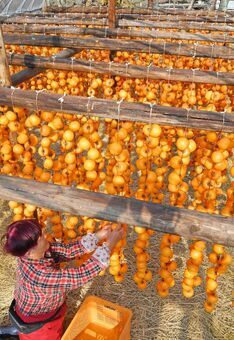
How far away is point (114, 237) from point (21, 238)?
935 mm

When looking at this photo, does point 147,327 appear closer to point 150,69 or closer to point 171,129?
point 171,129

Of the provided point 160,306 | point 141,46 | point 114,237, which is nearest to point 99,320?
point 160,306

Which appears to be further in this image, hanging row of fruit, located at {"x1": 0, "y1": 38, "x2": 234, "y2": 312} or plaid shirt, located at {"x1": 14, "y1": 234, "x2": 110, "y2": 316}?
hanging row of fruit, located at {"x1": 0, "y1": 38, "x2": 234, "y2": 312}

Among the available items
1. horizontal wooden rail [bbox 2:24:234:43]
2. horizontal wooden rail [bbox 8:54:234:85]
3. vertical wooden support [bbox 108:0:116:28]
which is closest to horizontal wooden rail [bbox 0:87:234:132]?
horizontal wooden rail [bbox 8:54:234:85]

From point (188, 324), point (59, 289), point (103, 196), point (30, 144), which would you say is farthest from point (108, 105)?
point (188, 324)

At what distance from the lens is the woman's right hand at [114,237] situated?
3257 millimetres

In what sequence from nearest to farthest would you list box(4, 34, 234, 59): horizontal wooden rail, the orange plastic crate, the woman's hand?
the woman's hand → the orange plastic crate → box(4, 34, 234, 59): horizontal wooden rail

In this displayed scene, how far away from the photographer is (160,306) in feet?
15.3

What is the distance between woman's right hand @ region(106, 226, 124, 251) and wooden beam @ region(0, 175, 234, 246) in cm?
85

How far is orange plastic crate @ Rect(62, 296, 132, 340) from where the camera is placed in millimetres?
4027

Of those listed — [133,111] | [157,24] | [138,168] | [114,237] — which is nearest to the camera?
[133,111]

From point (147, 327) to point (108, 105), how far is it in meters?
3.15

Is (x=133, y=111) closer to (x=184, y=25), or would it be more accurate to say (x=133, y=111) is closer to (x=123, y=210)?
(x=123, y=210)

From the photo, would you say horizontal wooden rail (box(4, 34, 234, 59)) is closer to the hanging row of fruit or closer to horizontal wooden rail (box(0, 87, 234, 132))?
the hanging row of fruit
